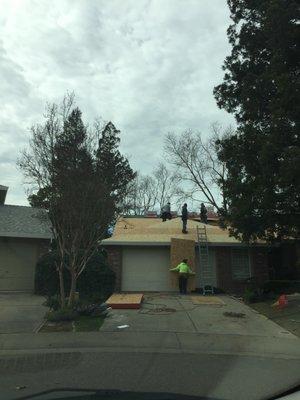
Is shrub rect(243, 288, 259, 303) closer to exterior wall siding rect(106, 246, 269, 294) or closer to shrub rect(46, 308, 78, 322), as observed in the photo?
exterior wall siding rect(106, 246, 269, 294)

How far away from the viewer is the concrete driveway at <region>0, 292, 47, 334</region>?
13292 millimetres

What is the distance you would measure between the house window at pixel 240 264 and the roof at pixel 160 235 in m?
0.62

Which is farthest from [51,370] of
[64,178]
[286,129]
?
[286,129]

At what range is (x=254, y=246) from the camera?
25.2m

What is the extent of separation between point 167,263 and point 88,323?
473 inches

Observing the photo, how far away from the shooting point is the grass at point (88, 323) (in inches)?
512

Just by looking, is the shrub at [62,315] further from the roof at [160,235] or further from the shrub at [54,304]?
the roof at [160,235]

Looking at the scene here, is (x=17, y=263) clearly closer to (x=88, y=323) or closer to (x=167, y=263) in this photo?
(x=167, y=263)

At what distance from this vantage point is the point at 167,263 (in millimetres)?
25562

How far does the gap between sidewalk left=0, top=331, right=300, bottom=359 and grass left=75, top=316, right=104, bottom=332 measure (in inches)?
25.0

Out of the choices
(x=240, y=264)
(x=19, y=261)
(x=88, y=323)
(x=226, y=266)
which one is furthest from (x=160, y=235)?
(x=88, y=323)

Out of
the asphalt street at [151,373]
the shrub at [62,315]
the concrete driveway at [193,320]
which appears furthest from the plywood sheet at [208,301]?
the asphalt street at [151,373]

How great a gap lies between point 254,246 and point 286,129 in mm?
9115

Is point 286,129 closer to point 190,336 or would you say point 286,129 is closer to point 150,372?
point 190,336
